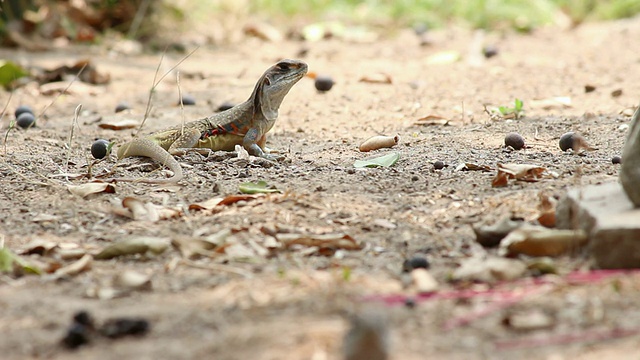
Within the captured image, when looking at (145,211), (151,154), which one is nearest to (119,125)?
(151,154)

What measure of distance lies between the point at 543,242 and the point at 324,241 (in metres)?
0.95

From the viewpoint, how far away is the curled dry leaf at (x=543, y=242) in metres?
3.48

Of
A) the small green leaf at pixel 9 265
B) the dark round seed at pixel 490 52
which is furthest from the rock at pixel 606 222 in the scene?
the dark round seed at pixel 490 52

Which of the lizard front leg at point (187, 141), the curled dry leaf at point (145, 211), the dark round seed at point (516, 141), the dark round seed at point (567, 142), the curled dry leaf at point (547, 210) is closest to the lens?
the curled dry leaf at point (547, 210)

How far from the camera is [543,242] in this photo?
3.53 metres

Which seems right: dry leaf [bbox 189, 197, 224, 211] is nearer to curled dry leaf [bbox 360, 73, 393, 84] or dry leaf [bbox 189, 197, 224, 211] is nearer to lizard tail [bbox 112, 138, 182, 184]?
lizard tail [bbox 112, 138, 182, 184]

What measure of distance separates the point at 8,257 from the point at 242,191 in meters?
1.37

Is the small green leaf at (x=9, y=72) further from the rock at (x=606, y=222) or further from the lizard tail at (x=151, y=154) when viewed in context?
the rock at (x=606, y=222)

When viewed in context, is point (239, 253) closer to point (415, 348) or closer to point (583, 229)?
point (415, 348)

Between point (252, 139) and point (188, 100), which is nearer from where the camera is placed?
point (252, 139)

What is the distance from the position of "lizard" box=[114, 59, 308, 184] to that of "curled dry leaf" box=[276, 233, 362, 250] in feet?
6.46

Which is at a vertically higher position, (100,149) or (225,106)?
(225,106)

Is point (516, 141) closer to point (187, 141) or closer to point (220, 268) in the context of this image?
point (187, 141)

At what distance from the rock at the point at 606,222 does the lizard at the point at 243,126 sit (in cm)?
258
